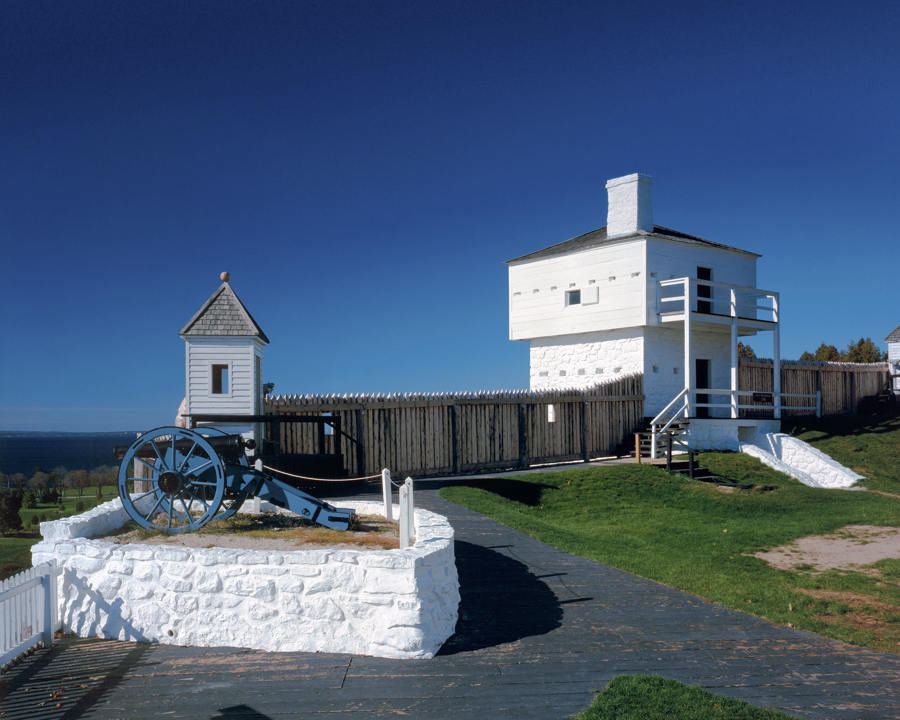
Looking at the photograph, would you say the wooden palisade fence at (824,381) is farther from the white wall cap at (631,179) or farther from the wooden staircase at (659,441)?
the white wall cap at (631,179)

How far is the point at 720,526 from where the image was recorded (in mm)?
14398

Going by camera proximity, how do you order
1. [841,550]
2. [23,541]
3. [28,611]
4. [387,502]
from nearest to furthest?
[28,611] → [387,502] → [23,541] → [841,550]

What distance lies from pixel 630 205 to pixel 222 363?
56.3 ft

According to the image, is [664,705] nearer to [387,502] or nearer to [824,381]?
[387,502]

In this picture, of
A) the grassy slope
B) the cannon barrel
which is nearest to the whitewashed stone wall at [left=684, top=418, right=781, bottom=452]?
the cannon barrel

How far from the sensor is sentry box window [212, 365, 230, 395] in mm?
13398

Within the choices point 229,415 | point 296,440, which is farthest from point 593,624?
point 296,440

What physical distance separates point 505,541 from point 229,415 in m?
5.89

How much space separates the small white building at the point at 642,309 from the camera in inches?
941

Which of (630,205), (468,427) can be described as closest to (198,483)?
(468,427)

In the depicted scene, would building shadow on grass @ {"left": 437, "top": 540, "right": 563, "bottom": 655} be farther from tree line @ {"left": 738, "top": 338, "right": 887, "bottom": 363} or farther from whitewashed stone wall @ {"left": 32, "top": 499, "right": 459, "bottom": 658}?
tree line @ {"left": 738, "top": 338, "right": 887, "bottom": 363}

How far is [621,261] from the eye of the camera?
80.3 feet

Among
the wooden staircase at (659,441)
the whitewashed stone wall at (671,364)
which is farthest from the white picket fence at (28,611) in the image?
the whitewashed stone wall at (671,364)

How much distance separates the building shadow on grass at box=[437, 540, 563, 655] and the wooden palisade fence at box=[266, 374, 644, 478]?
728 cm
